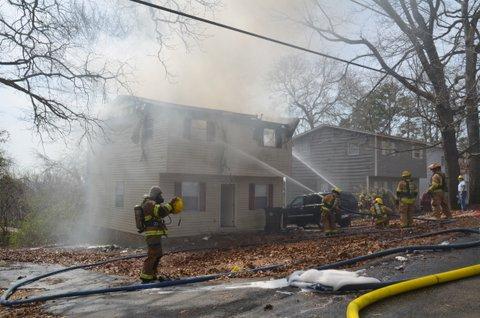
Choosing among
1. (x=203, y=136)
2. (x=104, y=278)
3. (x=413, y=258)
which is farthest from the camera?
(x=203, y=136)

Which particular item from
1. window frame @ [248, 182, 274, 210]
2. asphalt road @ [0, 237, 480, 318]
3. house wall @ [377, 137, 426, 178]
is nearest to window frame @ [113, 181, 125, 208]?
window frame @ [248, 182, 274, 210]

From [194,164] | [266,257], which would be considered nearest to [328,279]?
[266,257]

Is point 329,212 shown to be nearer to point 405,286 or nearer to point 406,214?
point 406,214

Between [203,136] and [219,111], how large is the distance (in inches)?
43.6

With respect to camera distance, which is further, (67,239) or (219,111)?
(67,239)

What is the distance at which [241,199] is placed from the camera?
61.7 ft

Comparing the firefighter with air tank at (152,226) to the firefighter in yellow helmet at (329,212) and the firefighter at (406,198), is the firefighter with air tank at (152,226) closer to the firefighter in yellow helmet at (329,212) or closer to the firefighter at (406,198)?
the firefighter in yellow helmet at (329,212)

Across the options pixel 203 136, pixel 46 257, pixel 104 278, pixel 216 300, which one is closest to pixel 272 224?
pixel 203 136

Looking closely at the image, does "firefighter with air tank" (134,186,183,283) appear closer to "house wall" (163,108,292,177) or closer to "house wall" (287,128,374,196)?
"house wall" (163,108,292,177)

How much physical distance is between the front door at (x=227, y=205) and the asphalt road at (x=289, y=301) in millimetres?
11682

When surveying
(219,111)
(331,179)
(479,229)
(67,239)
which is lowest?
(67,239)

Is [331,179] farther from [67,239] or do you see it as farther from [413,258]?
[413,258]

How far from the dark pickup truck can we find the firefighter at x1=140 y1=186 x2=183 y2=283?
10.5 meters

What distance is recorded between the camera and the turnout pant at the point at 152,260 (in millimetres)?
7523
